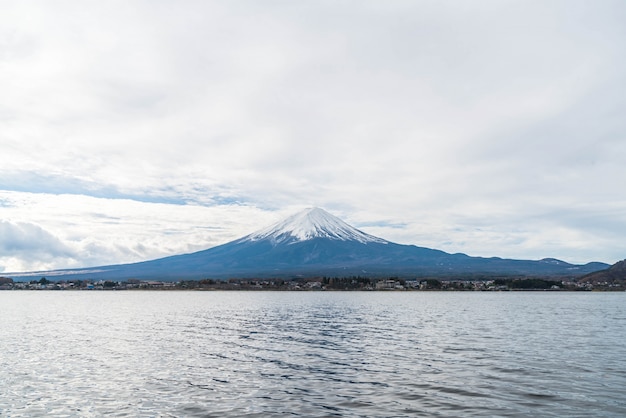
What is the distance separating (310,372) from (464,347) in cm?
1510

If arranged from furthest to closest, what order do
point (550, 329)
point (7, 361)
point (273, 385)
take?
point (550, 329)
point (7, 361)
point (273, 385)

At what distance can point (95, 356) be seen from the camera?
34969 millimetres

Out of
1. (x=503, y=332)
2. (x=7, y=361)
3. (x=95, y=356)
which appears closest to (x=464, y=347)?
(x=503, y=332)

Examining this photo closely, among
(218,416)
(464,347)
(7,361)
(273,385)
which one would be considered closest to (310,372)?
(273,385)

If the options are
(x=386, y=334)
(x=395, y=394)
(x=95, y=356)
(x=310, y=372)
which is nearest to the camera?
(x=395, y=394)

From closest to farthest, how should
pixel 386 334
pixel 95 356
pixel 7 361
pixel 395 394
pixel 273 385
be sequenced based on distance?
pixel 395 394 → pixel 273 385 → pixel 7 361 → pixel 95 356 → pixel 386 334

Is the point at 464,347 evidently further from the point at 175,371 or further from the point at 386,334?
the point at 175,371

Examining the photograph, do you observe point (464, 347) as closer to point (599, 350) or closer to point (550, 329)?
point (599, 350)

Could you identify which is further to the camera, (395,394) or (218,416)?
(395,394)

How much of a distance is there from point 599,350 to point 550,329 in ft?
53.8

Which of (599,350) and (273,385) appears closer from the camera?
(273,385)

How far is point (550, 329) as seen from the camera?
2067 inches

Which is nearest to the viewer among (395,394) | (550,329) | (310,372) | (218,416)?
(218,416)

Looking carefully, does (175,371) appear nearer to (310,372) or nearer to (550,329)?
(310,372)
